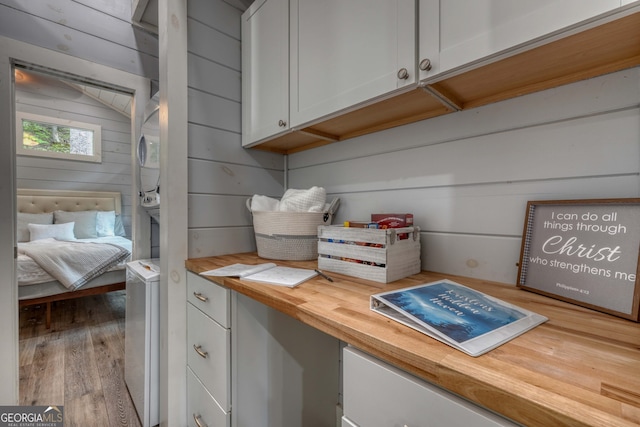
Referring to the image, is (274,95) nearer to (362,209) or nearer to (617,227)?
(362,209)

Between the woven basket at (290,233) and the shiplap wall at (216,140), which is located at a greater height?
the shiplap wall at (216,140)

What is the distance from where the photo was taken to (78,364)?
2088mm

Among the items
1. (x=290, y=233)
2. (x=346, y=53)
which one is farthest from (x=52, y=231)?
(x=346, y=53)

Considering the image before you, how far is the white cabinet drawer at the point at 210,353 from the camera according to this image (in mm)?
980

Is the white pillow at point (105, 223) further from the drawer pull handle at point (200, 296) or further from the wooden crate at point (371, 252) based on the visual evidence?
the wooden crate at point (371, 252)

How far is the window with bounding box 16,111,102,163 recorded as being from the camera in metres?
3.77

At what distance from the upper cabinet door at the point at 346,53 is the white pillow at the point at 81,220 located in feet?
14.1

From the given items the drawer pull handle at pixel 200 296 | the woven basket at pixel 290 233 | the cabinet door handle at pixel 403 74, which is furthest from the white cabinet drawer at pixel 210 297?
the cabinet door handle at pixel 403 74

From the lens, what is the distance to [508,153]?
874 mm

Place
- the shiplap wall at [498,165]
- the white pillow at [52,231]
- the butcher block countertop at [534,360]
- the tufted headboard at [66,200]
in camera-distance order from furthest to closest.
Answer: the tufted headboard at [66,200] → the white pillow at [52,231] → the shiplap wall at [498,165] → the butcher block countertop at [534,360]

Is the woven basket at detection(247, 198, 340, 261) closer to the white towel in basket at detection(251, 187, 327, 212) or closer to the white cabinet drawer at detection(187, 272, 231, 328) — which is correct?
the white towel in basket at detection(251, 187, 327, 212)

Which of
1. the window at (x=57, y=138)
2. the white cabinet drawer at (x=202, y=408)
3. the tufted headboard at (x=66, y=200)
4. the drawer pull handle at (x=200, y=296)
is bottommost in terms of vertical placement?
the white cabinet drawer at (x=202, y=408)

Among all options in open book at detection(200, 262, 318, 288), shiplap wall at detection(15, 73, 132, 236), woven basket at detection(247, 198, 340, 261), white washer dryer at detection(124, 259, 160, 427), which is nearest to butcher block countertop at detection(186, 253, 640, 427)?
open book at detection(200, 262, 318, 288)

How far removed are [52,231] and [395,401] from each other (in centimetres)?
470
